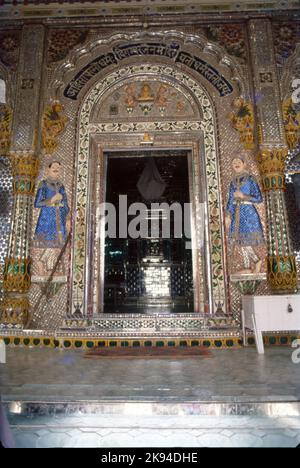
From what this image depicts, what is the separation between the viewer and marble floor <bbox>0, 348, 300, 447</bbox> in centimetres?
197

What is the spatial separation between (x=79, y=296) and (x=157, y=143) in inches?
120

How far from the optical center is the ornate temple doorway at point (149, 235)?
228 inches

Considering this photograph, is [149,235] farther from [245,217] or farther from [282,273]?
[282,273]

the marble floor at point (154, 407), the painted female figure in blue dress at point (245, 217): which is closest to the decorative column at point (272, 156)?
the painted female figure in blue dress at point (245, 217)

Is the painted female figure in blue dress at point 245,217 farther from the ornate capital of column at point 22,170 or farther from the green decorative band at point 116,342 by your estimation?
the ornate capital of column at point 22,170

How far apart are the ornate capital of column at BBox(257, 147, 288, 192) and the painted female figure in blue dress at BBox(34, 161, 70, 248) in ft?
11.2

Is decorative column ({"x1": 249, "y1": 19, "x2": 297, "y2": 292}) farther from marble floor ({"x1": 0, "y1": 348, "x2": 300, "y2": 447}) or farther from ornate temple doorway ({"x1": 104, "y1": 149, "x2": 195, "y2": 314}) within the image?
marble floor ({"x1": 0, "y1": 348, "x2": 300, "y2": 447})

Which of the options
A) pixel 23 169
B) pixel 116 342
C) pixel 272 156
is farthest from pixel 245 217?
pixel 23 169

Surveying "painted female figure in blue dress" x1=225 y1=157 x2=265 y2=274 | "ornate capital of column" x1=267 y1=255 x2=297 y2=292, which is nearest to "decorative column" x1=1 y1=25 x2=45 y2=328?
"painted female figure in blue dress" x1=225 y1=157 x2=265 y2=274

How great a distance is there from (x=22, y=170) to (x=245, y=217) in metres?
3.84

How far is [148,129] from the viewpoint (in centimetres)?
602

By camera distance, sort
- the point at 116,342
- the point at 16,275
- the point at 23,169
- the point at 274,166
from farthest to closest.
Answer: the point at 23,169, the point at 274,166, the point at 16,275, the point at 116,342

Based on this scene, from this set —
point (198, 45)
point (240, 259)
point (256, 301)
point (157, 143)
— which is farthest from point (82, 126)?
point (256, 301)

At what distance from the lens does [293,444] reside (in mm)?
1860
